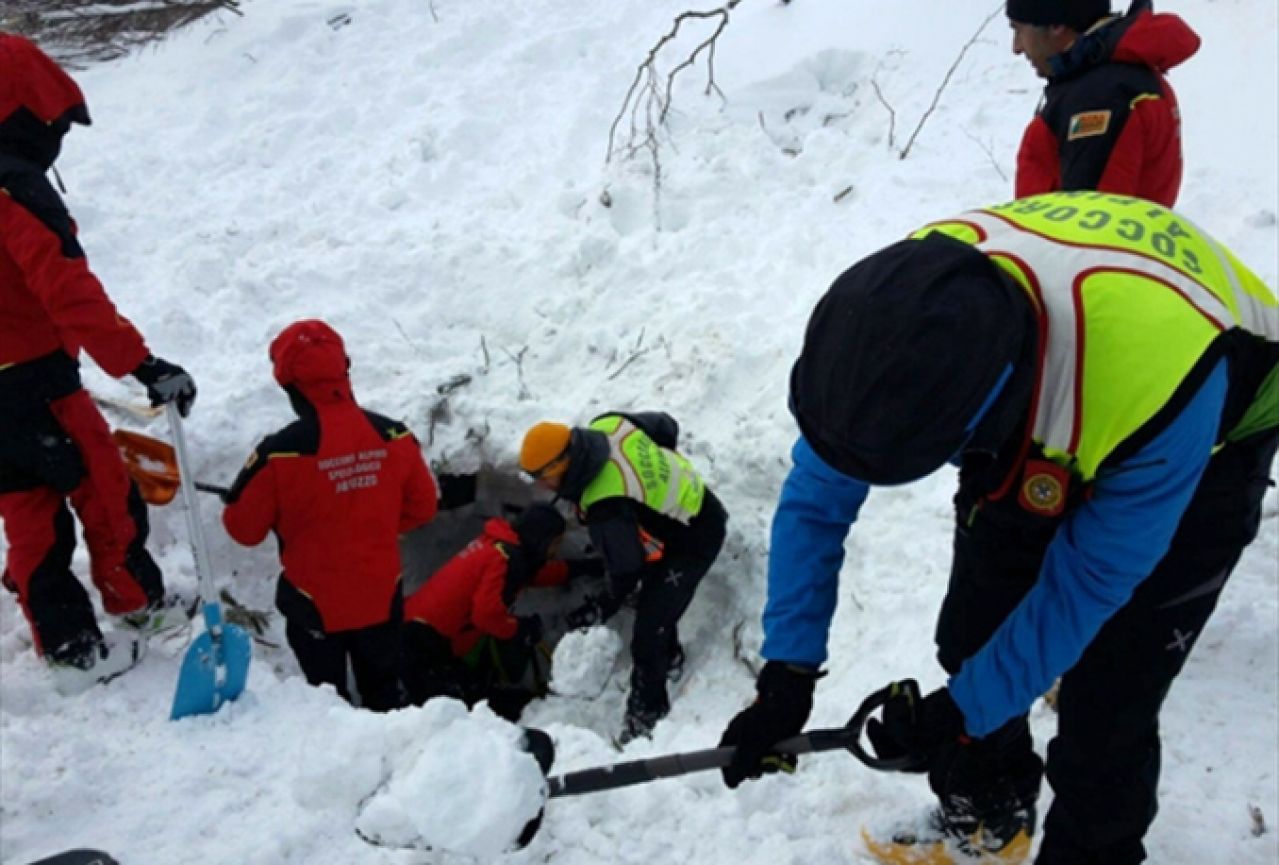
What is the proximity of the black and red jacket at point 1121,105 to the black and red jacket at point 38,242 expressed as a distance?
10.7 ft

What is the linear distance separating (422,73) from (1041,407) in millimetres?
6835

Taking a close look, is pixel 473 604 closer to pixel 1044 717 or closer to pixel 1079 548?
pixel 1044 717

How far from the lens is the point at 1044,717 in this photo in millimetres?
3088

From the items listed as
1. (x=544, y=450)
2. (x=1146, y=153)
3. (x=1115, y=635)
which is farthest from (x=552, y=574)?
(x=1115, y=635)

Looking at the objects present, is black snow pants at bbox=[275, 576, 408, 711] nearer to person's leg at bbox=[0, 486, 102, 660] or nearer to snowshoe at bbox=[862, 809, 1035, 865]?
person's leg at bbox=[0, 486, 102, 660]

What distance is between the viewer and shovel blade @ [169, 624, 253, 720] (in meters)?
3.27

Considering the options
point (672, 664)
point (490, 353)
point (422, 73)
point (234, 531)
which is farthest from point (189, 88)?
point (672, 664)

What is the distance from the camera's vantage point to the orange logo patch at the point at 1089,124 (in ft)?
10.1

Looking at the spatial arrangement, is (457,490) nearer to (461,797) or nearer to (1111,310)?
(461,797)

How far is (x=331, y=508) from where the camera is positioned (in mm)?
3799

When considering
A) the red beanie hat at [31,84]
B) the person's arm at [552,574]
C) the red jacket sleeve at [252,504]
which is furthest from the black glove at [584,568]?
→ the red beanie hat at [31,84]

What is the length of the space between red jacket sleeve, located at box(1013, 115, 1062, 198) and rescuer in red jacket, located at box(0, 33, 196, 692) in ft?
10.1

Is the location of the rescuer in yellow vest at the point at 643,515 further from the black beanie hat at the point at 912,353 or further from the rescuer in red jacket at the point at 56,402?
the black beanie hat at the point at 912,353

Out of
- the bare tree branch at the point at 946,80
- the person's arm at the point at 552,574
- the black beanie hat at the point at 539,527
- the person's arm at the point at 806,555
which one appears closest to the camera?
the person's arm at the point at 806,555
